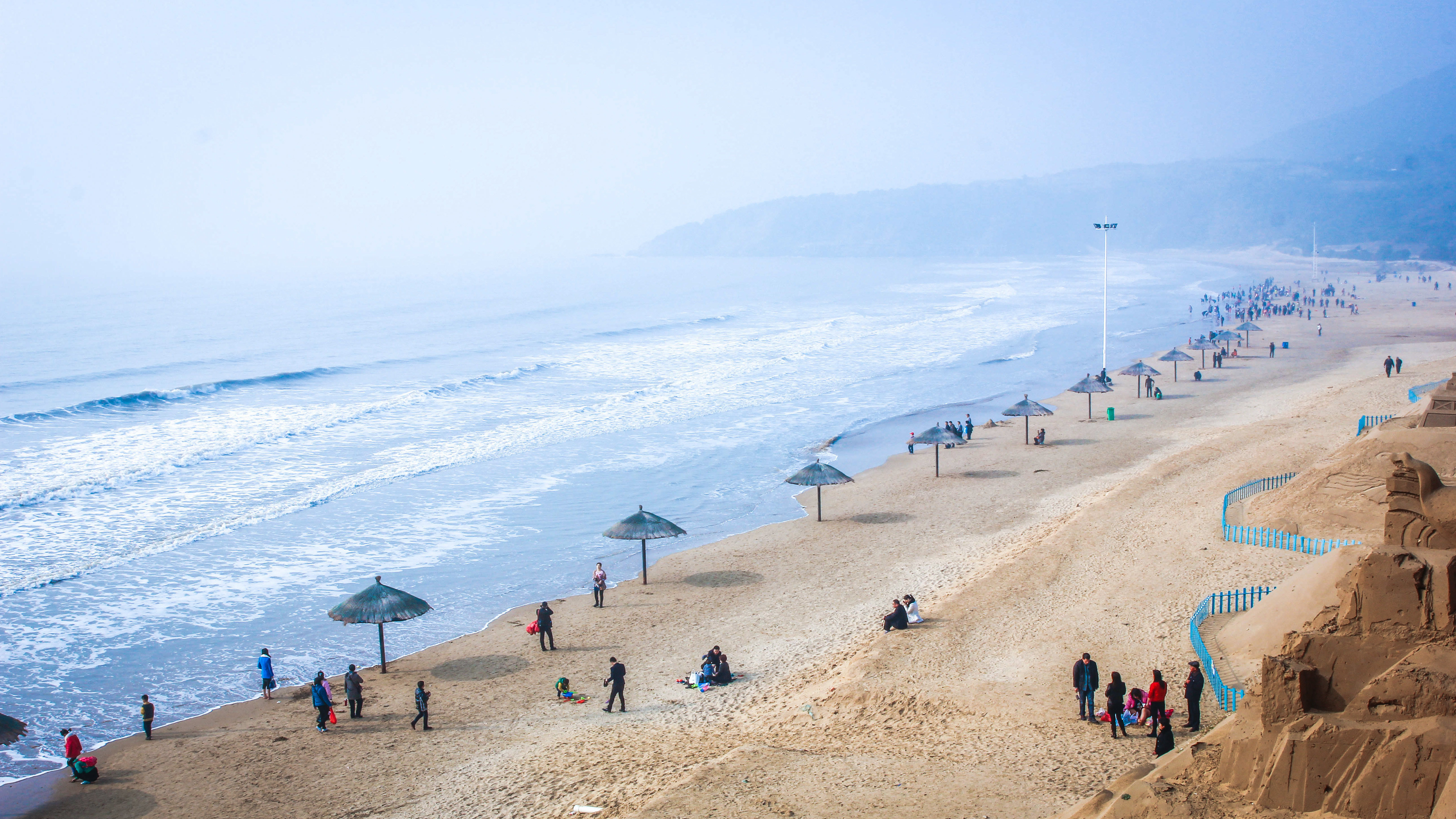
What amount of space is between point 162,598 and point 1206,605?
20.7 m

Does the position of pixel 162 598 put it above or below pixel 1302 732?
below

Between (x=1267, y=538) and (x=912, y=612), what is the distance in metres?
6.79

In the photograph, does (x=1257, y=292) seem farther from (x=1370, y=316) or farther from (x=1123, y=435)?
(x=1123, y=435)

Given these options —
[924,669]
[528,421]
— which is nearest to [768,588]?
[924,669]

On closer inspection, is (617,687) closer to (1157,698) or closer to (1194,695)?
(1157,698)

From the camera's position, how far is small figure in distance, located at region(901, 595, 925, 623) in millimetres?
16062

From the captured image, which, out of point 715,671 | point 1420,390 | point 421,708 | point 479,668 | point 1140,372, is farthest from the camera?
point 1140,372

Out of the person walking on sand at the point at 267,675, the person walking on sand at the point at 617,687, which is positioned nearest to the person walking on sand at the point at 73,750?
the person walking on sand at the point at 267,675

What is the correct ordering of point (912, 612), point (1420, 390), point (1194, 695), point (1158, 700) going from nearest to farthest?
1. point (1158, 700)
2. point (1194, 695)
3. point (912, 612)
4. point (1420, 390)

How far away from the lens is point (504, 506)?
92.5ft

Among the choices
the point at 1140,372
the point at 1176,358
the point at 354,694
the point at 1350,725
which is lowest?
the point at 354,694

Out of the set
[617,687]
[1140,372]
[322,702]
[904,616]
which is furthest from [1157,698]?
[1140,372]

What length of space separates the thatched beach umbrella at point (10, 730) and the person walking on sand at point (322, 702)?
11.4ft

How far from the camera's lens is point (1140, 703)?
11578mm
